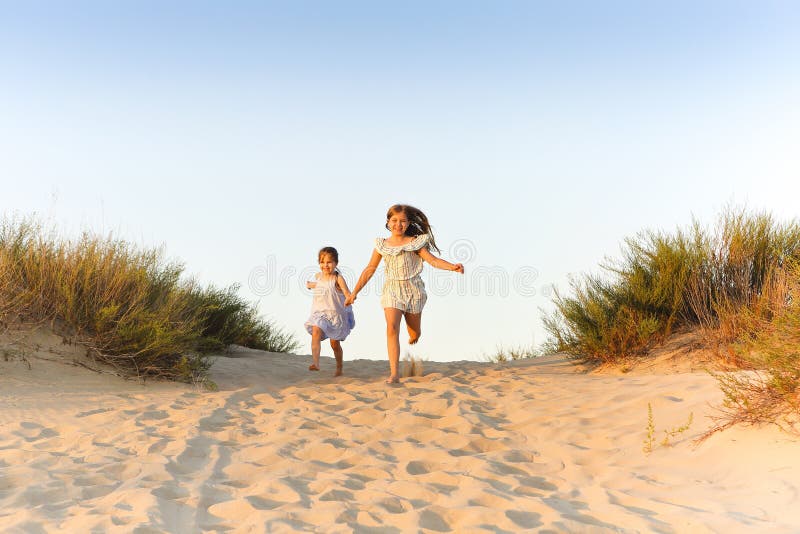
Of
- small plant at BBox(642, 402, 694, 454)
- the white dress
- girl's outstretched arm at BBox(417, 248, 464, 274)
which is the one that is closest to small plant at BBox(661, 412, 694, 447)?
small plant at BBox(642, 402, 694, 454)

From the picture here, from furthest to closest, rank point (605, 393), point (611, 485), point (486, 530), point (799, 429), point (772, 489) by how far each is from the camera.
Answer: point (605, 393)
point (799, 429)
point (611, 485)
point (772, 489)
point (486, 530)

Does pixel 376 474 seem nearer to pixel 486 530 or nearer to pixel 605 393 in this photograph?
pixel 486 530

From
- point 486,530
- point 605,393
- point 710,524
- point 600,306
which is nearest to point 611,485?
point 710,524

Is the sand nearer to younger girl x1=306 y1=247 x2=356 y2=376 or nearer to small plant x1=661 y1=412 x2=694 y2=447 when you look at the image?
small plant x1=661 y1=412 x2=694 y2=447

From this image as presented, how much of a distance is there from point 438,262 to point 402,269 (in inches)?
18.0

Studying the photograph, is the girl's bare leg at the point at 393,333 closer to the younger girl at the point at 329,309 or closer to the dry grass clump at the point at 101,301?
the younger girl at the point at 329,309

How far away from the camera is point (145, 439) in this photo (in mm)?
5602

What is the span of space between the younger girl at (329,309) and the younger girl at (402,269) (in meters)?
0.62

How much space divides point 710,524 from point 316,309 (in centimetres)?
629

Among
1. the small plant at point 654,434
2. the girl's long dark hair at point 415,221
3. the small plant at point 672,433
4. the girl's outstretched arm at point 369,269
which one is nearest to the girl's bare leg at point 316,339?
the girl's outstretched arm at point 369,269

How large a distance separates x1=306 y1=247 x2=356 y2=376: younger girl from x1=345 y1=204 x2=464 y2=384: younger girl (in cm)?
62

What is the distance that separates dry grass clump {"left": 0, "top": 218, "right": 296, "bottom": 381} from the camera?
7.96m

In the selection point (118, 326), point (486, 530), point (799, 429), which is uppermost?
point (118, 326)

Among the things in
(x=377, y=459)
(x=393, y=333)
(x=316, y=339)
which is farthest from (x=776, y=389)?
(x=316, y=339)
